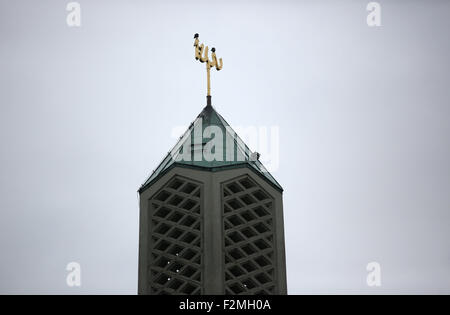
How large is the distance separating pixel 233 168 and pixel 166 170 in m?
4.14

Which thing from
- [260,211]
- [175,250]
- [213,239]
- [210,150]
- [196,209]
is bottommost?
[175,250]

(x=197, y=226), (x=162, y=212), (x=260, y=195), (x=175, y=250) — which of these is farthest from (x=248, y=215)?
(x=162, y=212)

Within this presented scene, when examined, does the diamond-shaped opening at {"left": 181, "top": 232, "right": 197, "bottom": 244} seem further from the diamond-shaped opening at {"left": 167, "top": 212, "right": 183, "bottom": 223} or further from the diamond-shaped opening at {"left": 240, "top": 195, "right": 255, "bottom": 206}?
the diamond-shaped opening at {"left": 240, "top": 195, "right": 255, "bottom": 206}

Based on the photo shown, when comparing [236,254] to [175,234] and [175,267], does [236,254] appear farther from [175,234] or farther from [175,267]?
[175,234]

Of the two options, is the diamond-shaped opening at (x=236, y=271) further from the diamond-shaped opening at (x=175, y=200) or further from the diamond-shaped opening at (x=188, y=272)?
the diamond-shaped opening at (x=175, y=200)

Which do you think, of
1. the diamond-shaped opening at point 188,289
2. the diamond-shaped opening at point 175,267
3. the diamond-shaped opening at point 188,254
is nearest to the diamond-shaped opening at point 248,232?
the diamond-shaped opening at point 188,254

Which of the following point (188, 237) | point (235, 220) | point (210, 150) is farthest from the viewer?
point (210, 150)

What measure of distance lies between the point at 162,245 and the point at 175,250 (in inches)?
35.3

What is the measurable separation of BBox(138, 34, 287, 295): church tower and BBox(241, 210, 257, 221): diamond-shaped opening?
0.20 feet

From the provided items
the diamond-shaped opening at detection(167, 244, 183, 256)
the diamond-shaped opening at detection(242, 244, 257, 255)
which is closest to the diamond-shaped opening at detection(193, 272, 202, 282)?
the diamond-shaped opening at detection(167, 244, 183, 256)

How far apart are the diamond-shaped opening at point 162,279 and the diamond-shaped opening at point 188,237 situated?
2531mm

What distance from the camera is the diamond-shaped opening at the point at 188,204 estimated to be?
166 feet

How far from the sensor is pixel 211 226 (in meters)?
49.2
